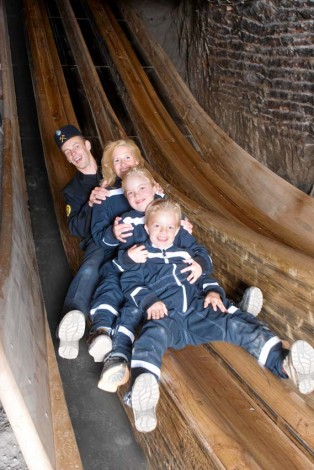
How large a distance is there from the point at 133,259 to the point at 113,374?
18.0 inches

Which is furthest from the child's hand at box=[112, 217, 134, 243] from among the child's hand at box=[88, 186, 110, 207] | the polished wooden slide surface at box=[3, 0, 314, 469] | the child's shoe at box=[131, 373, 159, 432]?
the child's shoe at box=[131, 373, 159, 432]

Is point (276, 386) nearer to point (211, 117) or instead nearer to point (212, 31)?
point (211, 117)

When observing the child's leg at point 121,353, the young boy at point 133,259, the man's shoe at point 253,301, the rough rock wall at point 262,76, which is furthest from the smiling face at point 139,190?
the rough rock wall at point 262,76

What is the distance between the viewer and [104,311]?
1962mm

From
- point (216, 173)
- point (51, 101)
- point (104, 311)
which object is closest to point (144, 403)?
point (104, 311)

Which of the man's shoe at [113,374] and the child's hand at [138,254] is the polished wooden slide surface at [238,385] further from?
the child's hand at [138,254]

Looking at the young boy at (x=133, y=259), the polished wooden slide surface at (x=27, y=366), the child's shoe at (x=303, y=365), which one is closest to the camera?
the polished wooden slide surface at (x=27, y=366)

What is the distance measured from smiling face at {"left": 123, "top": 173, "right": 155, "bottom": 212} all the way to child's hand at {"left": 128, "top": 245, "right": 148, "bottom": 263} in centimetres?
21

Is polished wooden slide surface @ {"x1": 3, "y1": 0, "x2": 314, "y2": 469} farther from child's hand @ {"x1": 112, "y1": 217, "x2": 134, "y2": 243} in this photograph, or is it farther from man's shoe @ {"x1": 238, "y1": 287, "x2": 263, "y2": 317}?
child's hand @ {"x1": 112, "y1": 217, "x2": 134, "y2": 243}

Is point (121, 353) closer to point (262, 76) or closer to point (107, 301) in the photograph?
point (107, 301)

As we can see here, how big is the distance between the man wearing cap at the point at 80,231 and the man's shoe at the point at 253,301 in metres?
0.64

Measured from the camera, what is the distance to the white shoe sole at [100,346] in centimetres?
181

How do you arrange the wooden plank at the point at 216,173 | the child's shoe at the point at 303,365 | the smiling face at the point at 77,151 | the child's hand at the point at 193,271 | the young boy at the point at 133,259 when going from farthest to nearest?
the wooden plank at the point at 216,173 → the smiling face at the point at 77,151 → the child's hand at the point at 193,271 → the young boy at the point at 133,259 → the child's shoe at the point at 303,365

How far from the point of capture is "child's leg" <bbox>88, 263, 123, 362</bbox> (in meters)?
1.82
